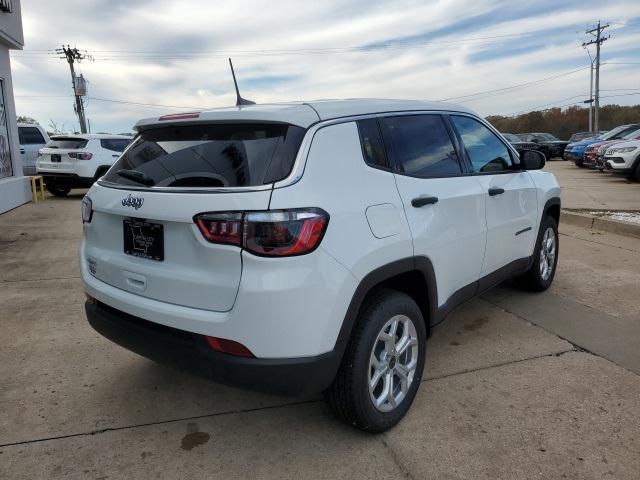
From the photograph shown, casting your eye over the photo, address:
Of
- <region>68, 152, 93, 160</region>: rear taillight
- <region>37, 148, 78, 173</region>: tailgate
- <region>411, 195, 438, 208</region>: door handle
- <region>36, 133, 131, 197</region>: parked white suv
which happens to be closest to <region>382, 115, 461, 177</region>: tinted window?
<region>411, 195, 438, 208</region>: door handle

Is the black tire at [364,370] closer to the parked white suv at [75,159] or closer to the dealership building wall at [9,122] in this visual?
the dealership building wall at [9,122]

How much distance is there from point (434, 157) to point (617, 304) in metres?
2.64

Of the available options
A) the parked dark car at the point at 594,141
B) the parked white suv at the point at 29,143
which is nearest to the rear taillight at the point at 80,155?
the parked white suv at the point at 29,143

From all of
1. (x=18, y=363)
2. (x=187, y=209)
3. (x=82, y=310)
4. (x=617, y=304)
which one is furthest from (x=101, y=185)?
(x=617, y=304)

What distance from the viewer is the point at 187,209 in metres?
2.35

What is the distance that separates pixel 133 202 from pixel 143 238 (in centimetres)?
19

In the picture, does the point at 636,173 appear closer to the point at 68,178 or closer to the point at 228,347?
the point at 68,178

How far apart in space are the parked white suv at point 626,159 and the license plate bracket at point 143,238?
49.9 feet

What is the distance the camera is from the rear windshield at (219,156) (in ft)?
7.75

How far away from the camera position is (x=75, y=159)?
13.5 m

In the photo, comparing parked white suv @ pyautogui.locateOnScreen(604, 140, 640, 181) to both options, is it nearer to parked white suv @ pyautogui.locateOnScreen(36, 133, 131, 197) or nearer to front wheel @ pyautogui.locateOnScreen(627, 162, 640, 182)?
front wheel @ pyautogui.locateOnScreen(627, 162, 640, 182)

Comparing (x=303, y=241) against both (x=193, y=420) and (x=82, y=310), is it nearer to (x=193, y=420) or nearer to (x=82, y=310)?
(x=193, y=420)

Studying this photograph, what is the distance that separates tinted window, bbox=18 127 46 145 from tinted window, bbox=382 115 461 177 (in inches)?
606

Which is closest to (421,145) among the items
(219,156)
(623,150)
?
(219,156)
